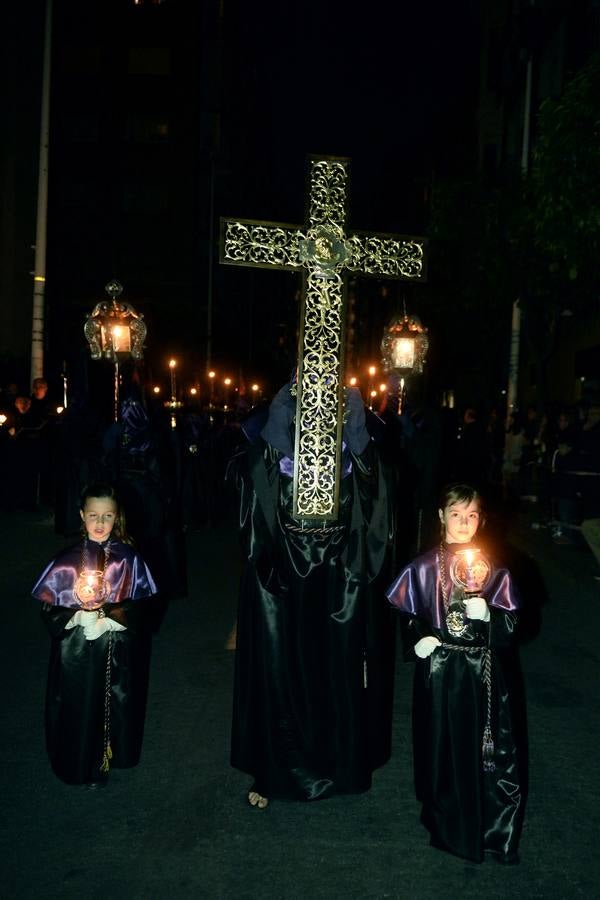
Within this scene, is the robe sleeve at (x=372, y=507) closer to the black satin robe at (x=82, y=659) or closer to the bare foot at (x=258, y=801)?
the black satin robe at (x=82, y=659)

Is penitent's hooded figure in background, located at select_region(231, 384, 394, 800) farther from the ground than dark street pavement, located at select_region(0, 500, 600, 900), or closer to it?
farther from the ground

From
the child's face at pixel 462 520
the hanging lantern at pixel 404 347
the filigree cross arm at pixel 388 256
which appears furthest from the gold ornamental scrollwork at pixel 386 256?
the hanging lantern at pixel 404 347

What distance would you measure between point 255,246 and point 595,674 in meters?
4.32

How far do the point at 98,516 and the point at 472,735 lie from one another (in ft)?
6.97

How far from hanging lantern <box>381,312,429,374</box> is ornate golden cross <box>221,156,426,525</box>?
5589mm

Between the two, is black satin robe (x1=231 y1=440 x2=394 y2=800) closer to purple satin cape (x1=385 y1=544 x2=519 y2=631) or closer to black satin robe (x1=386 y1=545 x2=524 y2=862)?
purple satin cape (x1=385 y1=544 x2=519 y2=631)

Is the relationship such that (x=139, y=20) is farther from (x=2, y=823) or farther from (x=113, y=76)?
(x=2, y=823)

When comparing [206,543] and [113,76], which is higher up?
[113,76]

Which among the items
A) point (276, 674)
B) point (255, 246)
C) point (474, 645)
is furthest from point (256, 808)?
point (255, 246)

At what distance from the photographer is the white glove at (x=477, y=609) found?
3.85 m

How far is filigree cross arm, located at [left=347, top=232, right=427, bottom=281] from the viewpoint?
15.0ft

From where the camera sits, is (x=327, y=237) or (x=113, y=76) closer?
(x=327, y=237)

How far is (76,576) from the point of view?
4.47 metres

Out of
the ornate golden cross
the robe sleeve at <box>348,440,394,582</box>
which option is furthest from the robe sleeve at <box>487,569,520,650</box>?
the ornate golden cross
